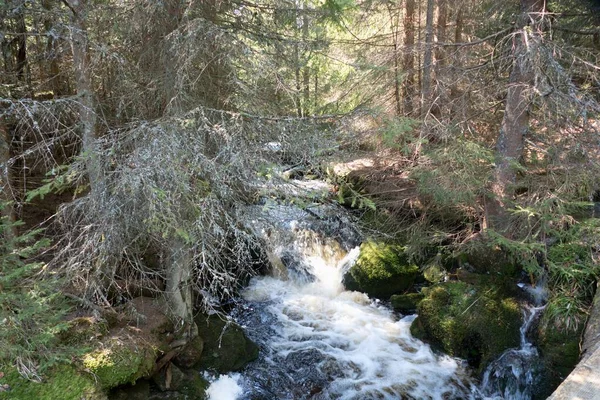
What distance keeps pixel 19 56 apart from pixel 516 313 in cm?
958

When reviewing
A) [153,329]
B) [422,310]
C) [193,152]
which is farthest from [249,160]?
[422,310]

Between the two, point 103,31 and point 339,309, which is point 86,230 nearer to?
point 103,31

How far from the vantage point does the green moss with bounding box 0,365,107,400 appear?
4.12m

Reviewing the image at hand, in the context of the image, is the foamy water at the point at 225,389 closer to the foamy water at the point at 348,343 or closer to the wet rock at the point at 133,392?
the foamy water at the point at 348,343

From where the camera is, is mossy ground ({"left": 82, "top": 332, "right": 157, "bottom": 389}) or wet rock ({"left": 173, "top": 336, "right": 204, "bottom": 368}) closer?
mossy ground ({"left": 82, "top": 332, "right": 157, "bottom": 389})

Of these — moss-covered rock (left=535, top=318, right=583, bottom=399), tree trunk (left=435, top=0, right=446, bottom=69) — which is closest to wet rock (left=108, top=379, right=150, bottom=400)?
moss-covered rock (left=535, top=318, right=583, bottom=399)

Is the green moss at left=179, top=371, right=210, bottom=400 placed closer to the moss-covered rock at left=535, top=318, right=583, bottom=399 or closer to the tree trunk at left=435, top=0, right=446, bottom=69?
the moss-covered rock at left=535, top=318, right=583, bottom=399

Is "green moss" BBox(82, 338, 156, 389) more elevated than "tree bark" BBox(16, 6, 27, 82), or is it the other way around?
"tree bark" BBox(16, 6, 27, 82)

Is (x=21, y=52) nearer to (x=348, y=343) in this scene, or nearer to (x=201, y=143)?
(x=201, y=143)

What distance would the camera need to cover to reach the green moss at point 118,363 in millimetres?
4719

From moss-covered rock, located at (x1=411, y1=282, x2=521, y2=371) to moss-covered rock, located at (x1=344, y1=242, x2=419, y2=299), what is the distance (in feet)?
4.26

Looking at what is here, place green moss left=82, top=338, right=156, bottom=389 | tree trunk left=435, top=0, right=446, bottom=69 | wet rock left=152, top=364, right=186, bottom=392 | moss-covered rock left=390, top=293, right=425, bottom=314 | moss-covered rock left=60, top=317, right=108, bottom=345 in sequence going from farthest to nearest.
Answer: tree trunk left=435, top=0, right=446, bottom=69 → moss-covered rock left=390, top=293, right=425, bottom=314 → wet rock left=152, top=364, right=186, bottom=392 → moss-covered rock left=60, top=317, right=108, bottom=345 → green moss left=82, top=338, right=156, bottom=389

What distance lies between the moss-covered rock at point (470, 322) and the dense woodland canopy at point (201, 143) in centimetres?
72

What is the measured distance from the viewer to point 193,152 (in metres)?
4.20
